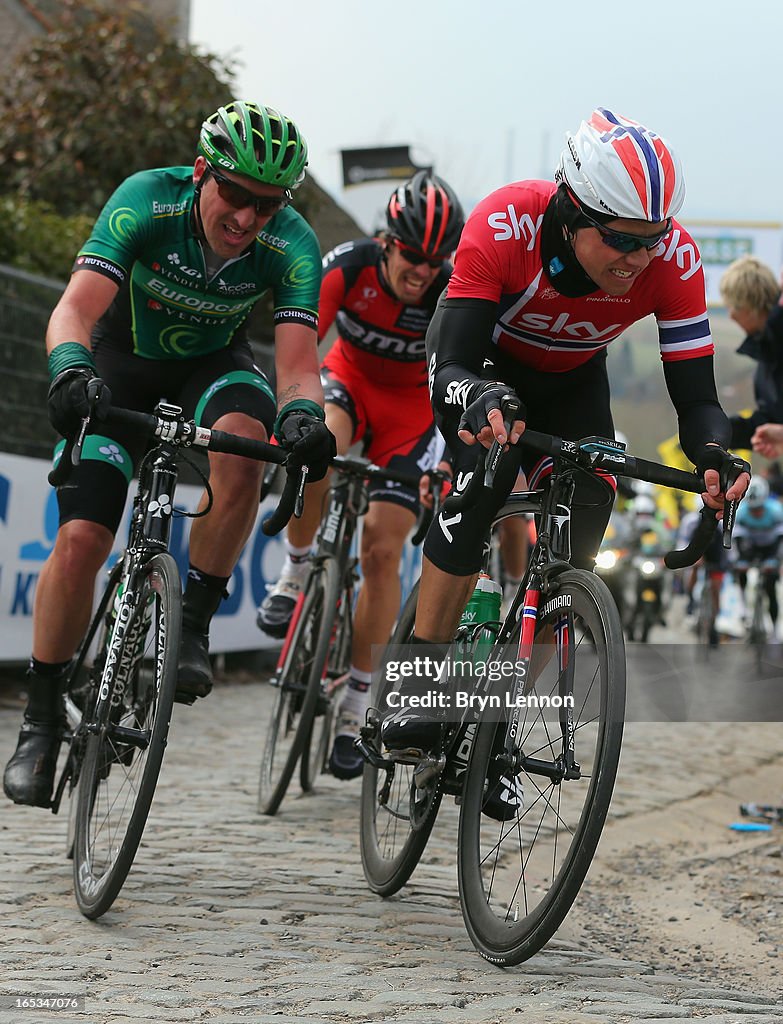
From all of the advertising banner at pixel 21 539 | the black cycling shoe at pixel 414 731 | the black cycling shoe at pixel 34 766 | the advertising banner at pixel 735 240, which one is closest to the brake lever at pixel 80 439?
the black cycling shoe at pixel 34 766

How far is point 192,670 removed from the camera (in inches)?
159

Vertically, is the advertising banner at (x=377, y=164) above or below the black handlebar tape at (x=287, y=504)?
above

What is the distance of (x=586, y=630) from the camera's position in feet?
11.4

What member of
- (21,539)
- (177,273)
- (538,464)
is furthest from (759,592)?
(177,273)

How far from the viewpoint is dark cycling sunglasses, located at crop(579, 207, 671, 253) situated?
3547mm

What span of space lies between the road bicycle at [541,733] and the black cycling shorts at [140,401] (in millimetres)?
907

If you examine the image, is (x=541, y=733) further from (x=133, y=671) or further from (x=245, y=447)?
(x=133, y=671)

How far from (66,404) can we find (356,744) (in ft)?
4.98

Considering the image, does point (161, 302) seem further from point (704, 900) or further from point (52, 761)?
point (704, 900)

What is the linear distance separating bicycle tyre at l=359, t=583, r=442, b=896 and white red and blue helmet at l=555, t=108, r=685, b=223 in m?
1.42

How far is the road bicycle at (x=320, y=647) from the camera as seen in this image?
5.68 m

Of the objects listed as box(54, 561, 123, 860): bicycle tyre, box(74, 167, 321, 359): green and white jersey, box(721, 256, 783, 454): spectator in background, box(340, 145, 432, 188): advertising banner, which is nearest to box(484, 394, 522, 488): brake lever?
box(74, 167, 321, 359): green and white jersey

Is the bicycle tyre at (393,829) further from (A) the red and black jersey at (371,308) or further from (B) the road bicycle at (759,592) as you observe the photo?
(B) the road bicycle at (759,592)

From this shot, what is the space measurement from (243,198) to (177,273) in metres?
0.37
